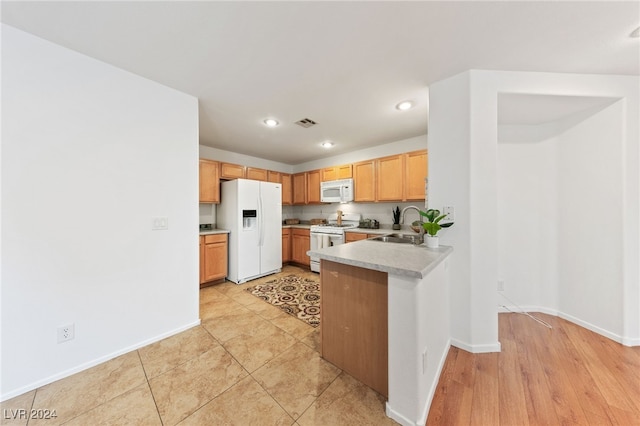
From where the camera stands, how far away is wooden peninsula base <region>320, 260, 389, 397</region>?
1.46 m

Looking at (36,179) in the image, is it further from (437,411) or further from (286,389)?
(437,411)

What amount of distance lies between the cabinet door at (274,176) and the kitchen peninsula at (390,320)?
340 cm

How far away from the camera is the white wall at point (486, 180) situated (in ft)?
6.17

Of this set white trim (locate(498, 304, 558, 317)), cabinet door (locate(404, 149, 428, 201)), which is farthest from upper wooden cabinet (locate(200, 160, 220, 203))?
white trim (locate(498, 304, 558, 317))

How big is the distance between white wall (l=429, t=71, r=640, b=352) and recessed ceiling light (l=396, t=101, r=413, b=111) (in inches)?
16.6

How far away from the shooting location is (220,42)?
5.20 ft

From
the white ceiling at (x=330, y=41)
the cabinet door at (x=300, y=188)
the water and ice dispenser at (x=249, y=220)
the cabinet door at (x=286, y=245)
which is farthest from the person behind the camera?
the cabinet door at (x=300, y=188)

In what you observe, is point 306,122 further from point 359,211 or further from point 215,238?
point 215,238

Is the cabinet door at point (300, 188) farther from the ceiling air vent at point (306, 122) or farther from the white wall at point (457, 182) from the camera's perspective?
the white wall at point (457, 182)

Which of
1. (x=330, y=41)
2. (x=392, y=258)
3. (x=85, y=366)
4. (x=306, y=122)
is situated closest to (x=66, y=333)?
(x=85, y=366)

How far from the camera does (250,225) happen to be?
3812 mm

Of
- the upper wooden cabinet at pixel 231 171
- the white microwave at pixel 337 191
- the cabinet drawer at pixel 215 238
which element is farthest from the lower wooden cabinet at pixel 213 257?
the white microwave at pixel 337 191

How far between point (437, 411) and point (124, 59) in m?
3.37

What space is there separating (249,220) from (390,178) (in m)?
2.54
